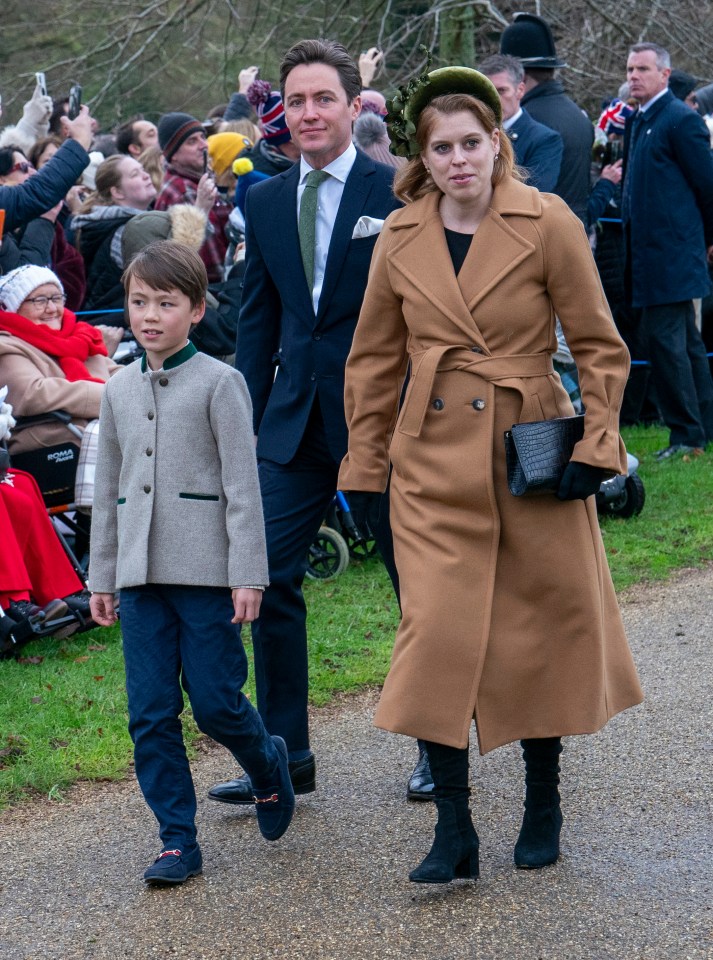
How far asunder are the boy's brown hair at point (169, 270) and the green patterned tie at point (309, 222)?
1.53ft

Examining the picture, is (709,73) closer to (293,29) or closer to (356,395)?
(293,29)

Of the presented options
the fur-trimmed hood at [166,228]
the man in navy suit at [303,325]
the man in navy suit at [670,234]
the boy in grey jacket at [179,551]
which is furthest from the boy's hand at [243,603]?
the man in navy suit at [670,234]

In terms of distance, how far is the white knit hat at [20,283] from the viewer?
691cm

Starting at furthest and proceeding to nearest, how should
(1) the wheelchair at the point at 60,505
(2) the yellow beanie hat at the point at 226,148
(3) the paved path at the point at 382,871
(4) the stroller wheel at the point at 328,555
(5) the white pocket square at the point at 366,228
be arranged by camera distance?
(2) the yellow beanie hat at the point at 226,148 → (4) the stroller wheel at the point at 328,555 → (1) the wheelchair at the point at 60,505 → (5) the white pocket square at the point at 366,228 → (3) the paved path at the point at 382,871

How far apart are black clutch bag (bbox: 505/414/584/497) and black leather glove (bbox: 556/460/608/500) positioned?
0.08ft

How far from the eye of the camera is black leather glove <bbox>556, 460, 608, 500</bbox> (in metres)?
3.63

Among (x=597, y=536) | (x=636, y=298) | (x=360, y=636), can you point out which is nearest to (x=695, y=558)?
(x=360, y=636)

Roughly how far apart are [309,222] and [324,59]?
1.59 feet

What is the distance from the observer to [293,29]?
17.0 metres

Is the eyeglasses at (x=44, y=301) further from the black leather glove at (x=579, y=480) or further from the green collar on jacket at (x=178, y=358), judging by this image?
the black leather glove at (x=579, y=480)

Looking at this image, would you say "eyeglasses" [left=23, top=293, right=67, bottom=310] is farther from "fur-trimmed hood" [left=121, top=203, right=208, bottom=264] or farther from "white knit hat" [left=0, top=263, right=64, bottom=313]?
"fur-trimmed hood" [left=121, top=203, right=208, bottom=264]

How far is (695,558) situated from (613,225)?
3.98 metres

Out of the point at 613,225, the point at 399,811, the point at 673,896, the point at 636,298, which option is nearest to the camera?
the point at 673,896

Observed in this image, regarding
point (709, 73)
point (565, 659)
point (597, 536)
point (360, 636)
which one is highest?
point (709, 73)
